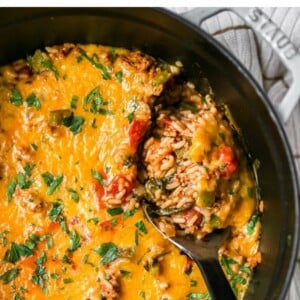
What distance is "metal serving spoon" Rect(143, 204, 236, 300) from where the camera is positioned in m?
3.68

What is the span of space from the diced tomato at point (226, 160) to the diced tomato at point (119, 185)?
47 centimetres

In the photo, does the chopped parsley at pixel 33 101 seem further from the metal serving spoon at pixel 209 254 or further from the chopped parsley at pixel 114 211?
the metal serving spoon at pixel 209 254

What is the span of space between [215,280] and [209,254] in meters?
0.16

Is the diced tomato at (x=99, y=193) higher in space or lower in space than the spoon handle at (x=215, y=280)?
higher

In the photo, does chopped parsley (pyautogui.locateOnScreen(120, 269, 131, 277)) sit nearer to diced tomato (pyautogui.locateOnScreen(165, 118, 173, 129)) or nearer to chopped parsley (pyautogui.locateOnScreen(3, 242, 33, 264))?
chopped parsley (pyautogui.locateOnScreen(3, 242, 33, 264))

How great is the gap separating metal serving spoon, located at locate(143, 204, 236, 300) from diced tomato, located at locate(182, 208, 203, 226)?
0.33 ft

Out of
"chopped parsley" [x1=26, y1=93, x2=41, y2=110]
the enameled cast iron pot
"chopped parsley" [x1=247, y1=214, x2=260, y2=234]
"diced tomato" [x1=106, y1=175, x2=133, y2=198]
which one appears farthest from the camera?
"chopped parsley" [x1=247, y1=214, x2=260, y2=234]

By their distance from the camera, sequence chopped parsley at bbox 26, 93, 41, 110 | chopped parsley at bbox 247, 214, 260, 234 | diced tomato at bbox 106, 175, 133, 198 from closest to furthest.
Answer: diced tomato at bbox 106, 175, 133, 198
chopped parsley at bbox 26, 93, 41, 110
chopped parsley at bbox 247, 214, 260, 234

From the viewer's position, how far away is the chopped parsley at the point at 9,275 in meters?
3.79

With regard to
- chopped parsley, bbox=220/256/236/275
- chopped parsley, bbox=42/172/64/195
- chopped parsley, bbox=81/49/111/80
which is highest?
chopped parsley, bbox=81/49/111/80

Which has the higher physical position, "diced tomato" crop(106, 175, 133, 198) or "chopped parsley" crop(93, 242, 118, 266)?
"diced tomato" crop(106, 175, 133, 198)

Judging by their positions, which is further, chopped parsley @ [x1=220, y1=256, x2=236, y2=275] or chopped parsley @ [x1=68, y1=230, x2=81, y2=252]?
chopped parsley @ [x1=220, y1=256, x2=236, y2=275]

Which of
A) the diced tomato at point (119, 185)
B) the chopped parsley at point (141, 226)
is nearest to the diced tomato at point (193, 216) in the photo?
the chopped parsley at point (141, 226)

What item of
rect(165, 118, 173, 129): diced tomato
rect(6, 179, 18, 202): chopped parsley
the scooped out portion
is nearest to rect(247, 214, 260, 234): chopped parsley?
the scooped out portion
